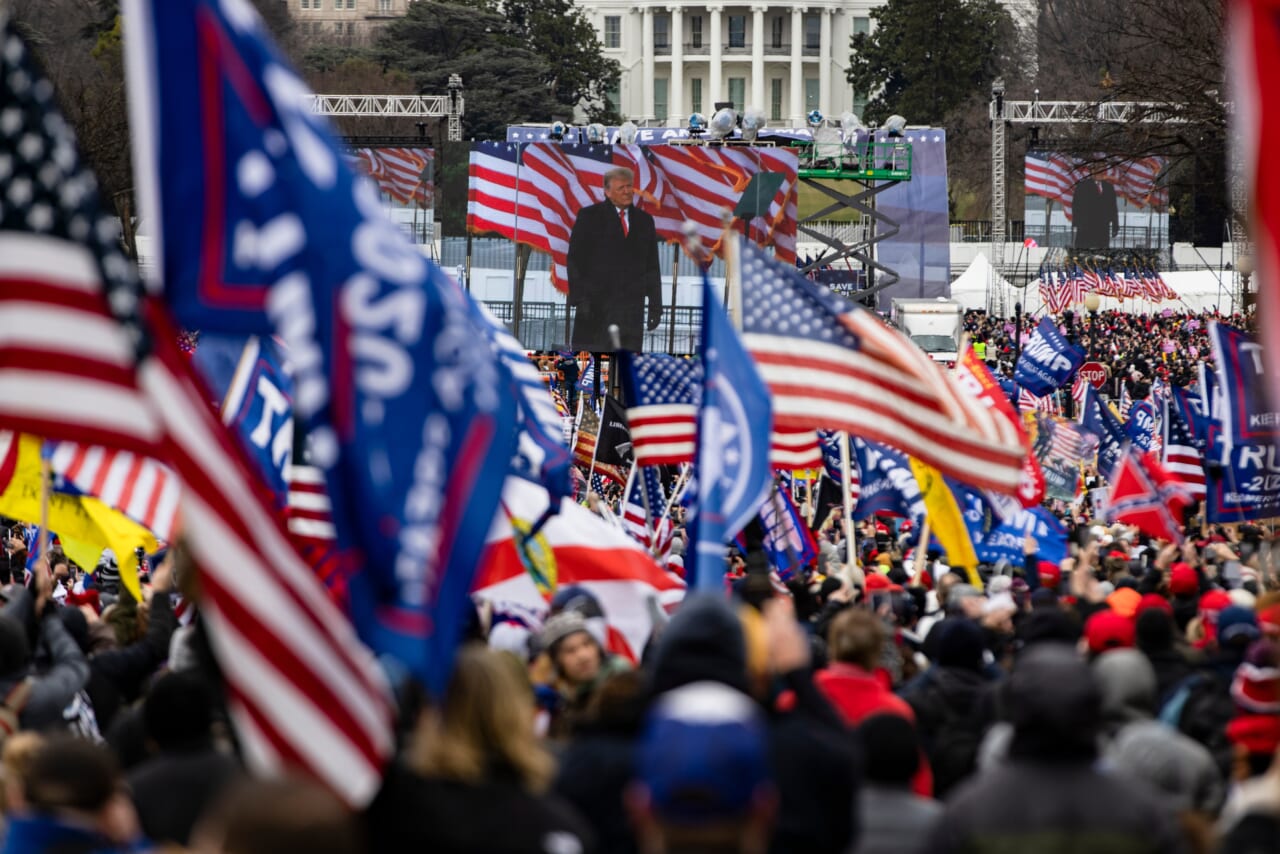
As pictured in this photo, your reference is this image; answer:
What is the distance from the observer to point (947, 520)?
12.4m

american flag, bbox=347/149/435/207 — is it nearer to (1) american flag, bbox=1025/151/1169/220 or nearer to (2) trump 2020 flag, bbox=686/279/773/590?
(1) american flag, bbox=1025/151/1169/220

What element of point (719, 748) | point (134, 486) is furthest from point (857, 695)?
point (134, 486)

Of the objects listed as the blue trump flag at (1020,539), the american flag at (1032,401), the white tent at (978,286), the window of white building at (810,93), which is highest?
the window of white building at (810,93)

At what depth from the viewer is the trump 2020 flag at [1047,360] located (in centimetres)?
2488

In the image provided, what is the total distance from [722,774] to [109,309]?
2.30m

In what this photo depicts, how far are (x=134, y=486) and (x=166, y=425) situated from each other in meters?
5.34

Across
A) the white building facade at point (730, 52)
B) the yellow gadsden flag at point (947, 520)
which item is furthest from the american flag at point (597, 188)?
the white building facade at point (730, 52)

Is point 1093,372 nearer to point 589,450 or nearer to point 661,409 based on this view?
point 589,450

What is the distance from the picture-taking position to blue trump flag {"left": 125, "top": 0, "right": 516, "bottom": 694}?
457 centimetres

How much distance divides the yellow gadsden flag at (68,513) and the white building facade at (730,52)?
420ft

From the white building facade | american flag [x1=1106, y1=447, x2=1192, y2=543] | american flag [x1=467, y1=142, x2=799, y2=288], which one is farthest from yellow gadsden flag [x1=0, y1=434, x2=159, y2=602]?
the white building facade

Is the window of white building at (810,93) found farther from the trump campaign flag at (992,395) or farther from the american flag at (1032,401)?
the trump campaign flag at (992,395)

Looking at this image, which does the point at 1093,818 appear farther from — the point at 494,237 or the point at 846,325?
the point at 494,237

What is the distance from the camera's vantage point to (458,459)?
4852 mm
